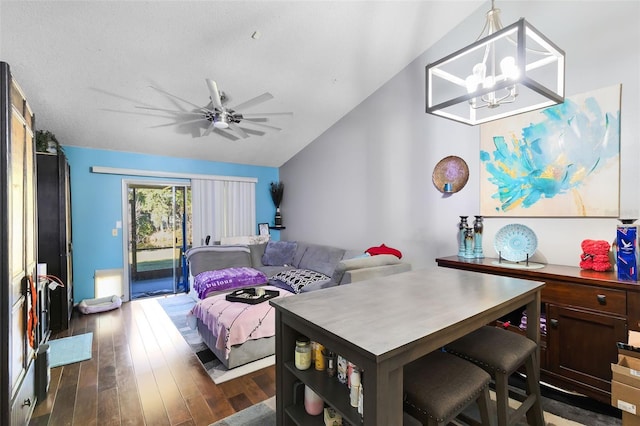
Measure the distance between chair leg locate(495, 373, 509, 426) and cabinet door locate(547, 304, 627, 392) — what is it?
3.64 ft

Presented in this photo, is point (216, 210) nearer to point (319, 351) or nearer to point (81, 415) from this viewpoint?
point (81, 415)

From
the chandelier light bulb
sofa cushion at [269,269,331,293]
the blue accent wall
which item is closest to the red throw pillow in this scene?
sofa cushion at [269,269,331,293]

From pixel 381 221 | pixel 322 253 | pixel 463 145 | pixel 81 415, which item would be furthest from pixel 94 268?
pixel 463 145

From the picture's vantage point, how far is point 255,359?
2.75 meters

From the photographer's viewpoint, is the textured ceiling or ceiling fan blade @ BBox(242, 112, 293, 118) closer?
the textured ceiling

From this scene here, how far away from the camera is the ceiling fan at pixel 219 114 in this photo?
9.36 ft

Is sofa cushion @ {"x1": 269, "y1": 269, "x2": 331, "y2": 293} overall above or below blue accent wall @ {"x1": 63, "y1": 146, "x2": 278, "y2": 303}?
below

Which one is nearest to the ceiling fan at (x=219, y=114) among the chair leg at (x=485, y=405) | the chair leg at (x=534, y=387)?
the chair leg at (x=485, y=405)

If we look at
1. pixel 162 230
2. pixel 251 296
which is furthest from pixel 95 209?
pixel 251 296

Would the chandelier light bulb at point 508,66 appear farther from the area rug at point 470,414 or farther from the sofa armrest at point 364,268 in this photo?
the area rug at point 470,414

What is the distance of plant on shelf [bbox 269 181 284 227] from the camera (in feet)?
19.9

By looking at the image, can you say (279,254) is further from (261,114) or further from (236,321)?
(236,321)

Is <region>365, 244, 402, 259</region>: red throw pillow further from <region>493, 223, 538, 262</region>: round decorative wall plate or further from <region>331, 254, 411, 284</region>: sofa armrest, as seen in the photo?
<region>493, 223, 538, 262</region>: round decorative wall plate

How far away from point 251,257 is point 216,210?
110cm
